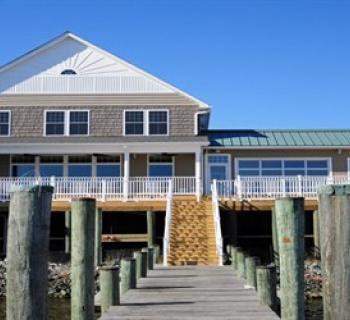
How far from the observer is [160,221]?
25891 mm

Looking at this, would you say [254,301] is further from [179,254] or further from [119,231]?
[119,231]

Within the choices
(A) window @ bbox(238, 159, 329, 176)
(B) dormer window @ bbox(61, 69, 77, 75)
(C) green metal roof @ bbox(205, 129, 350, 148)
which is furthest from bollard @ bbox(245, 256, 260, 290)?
(B) dormer window @ bbox(61, 69, 77, 75)

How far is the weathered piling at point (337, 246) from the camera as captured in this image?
4.72m

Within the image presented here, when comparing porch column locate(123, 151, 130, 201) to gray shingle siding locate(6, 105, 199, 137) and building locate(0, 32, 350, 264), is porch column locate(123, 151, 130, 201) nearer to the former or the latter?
building locate(0, 32, 350, 264)

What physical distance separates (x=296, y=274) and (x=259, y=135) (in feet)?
72.6

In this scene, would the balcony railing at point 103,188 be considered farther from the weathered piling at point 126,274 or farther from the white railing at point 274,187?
the weathered piling at point 126,274

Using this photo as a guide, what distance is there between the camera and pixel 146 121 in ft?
91.0

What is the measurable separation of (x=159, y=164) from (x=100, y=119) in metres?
3.37

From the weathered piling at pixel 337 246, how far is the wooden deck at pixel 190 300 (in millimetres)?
3835

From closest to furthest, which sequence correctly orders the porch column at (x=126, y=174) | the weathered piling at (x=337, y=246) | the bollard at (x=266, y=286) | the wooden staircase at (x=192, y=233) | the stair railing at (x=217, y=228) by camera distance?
the weathered piling at (x=337, y=246) → the bollard at (x=266, y=286) → the stair railing at (x=217, y=228) → the wooden staircase at (x=192, y=233) → the porch column at (x=126, y=174)

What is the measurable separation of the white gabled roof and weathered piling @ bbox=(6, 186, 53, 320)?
23.1 m

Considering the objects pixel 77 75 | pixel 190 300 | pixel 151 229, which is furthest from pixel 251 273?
pixel 77 75

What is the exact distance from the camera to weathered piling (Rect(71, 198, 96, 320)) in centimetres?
752

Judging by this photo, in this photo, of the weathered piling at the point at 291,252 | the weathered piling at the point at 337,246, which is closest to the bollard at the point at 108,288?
the weathered piling at the point at 291,252
